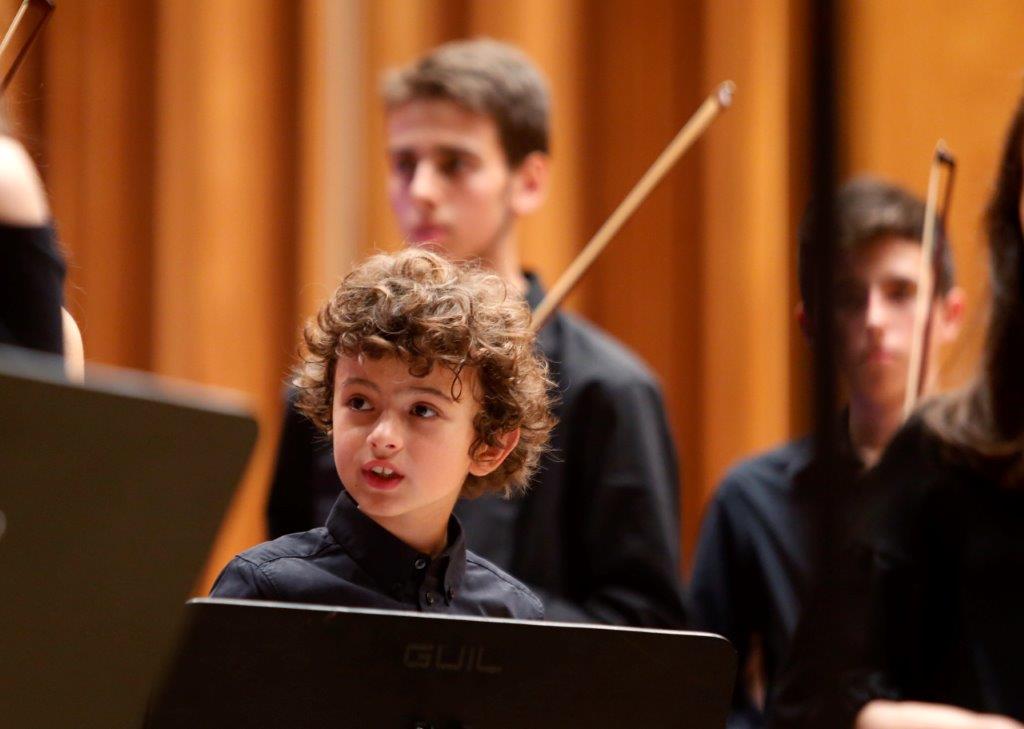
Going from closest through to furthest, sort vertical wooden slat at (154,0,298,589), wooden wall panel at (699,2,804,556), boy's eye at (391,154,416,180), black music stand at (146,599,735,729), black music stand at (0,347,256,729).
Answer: black music stand at (0,347,256,729), black music stand at (146,599,735,729), vertical wooden slat at (154,0,298,589), boy's eye at (391,154,416,180), wooden wall panel at (699,2,804,556)

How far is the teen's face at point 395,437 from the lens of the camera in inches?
30.9

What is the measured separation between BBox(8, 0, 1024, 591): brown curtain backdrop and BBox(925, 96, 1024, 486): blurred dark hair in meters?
0.02

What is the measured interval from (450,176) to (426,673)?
71 cm

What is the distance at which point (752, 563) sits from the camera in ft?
4.50

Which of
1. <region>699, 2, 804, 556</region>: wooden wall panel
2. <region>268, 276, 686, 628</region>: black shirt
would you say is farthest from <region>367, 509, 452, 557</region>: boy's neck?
<region>699, 2, 804, 556</region>: wooden wall panel

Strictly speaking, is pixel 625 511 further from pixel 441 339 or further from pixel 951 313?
pixel 441 339

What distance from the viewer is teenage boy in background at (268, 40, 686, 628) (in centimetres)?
107

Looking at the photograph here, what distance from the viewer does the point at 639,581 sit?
1.20 m

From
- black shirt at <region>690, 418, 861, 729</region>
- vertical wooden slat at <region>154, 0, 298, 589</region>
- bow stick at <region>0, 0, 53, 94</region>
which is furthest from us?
black shirt at <region>690, 418, 861, 729</region>

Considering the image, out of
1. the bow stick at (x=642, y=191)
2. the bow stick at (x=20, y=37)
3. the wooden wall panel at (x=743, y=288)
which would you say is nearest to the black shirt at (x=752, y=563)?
the bow stick at (x=642, y=191)

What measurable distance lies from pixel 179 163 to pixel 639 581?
1.74 feet

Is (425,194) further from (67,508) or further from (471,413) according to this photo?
(67,508)

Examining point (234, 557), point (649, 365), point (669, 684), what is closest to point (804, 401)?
point (669, 684)

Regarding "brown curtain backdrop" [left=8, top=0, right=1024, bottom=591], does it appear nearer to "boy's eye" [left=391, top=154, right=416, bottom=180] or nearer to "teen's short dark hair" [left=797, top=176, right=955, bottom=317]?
"teen's short dark hair" [left=797, top=176, right=955, bottom=317]
